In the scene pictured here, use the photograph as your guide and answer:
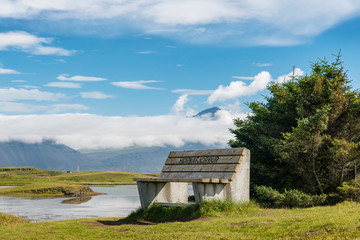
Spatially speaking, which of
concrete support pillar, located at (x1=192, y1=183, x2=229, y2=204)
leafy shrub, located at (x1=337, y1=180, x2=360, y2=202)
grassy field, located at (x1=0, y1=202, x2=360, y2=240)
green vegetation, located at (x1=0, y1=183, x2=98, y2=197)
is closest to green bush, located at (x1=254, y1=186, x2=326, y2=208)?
leafy shrub, located at (x1=337, y1=180, x2=360, y2=202)

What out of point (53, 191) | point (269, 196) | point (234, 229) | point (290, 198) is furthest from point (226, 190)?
point (53, 191)

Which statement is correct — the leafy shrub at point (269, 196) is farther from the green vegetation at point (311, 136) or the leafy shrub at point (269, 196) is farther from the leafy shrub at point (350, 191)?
the leafy shrub at point (350, 191)

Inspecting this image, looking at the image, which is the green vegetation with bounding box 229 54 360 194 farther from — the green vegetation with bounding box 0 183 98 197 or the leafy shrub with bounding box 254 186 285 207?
the green vegetation with bounding box 0 183 98 197

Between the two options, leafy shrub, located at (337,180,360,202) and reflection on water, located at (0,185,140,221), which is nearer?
leafy shrub, located at (337,180,360,202)

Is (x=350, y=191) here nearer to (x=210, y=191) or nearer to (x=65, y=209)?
(x=210, y=191)

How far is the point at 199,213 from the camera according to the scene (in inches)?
655

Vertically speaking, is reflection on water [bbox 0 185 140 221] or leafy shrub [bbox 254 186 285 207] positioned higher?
leafy shrub [bbox 254 186 285 207]

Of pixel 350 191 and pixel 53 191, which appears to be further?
pixel 53 191

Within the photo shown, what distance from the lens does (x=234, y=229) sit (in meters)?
12.8

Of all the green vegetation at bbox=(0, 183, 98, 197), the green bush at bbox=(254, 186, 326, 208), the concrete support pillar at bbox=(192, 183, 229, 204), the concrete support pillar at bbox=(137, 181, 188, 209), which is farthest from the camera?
the green vegetation at bbox=(0, 183, 98, 197)

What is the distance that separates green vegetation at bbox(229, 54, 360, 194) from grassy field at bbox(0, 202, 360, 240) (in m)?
4.34

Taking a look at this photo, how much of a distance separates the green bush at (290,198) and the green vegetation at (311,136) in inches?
36.4

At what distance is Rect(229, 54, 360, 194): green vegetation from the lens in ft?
64.0

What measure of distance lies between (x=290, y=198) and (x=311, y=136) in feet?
9.86
